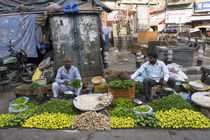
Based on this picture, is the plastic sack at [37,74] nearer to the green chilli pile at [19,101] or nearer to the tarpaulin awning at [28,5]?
the green chilli pile at [19,101]

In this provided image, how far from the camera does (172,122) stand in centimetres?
340

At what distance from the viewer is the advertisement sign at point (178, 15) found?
1950 cm

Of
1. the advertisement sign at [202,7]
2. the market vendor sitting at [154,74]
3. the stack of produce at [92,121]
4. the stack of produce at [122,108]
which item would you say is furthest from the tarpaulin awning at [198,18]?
the stack of produce at [92,121]

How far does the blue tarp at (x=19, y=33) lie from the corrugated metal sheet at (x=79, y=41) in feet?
4.74

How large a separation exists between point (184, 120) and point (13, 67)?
616 cm

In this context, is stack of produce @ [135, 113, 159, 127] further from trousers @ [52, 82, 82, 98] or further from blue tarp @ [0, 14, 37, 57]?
blue tarp @ [0, 14, 37, 57]

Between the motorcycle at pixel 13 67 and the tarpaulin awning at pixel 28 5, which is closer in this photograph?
the motorcycle at pixel 13 67

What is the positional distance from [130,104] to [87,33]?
3.52m

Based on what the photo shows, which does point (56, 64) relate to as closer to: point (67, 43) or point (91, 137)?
point (67, 43)

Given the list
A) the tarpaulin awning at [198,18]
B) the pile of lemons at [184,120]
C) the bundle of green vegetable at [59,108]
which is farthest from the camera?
the tarpaulin awning at [198,18]

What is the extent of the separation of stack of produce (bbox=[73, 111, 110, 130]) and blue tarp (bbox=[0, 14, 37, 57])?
15.7ft

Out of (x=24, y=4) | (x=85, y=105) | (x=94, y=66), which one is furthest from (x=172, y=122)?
(x=24, y=4)

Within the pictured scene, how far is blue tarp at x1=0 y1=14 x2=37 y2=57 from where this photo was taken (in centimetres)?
697

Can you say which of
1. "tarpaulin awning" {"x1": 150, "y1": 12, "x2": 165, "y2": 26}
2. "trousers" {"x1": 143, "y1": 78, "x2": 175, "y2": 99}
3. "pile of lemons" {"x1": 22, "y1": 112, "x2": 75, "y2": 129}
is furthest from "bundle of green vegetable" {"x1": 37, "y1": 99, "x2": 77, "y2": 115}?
"tarpaulin awning" {"x1": 150, "y1": 12, "x2": 165, "y2": 26}
